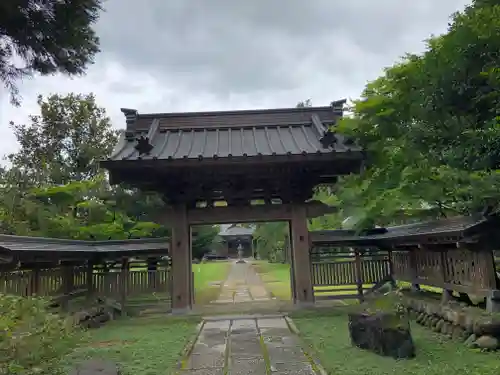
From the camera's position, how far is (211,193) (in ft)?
33.5

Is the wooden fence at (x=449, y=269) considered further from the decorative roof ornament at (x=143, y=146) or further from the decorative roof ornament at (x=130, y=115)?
the decorative roof ornament at (x=130, y=115)

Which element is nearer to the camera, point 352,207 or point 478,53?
point 478,53

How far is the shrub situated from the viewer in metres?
2.92

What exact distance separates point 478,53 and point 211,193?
22.6 feet

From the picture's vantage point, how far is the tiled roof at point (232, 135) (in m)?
8.95

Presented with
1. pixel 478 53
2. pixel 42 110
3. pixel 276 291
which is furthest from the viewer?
pixel 42 110

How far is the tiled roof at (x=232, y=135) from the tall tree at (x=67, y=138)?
12.3 meters

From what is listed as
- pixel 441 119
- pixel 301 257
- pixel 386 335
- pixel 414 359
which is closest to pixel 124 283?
pixel 301 257

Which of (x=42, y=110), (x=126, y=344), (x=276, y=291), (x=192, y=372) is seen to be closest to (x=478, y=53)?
(x=192, y=372)

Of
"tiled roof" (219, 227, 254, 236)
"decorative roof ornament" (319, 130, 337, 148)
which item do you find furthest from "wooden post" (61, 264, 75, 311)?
"tiled roof" (219, 227, 254, 236)

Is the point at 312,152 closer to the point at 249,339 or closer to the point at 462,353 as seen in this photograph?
the point at 249,339

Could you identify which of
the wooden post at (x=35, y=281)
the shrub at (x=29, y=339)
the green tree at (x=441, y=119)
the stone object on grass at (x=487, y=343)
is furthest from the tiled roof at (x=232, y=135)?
the shrub at (x=29, y=339)

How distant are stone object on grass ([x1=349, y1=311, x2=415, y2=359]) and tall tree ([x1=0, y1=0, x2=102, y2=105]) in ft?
16.7

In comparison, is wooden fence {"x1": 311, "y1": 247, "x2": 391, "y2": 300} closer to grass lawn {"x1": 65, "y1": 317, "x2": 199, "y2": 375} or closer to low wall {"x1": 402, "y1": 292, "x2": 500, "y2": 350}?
low wall {"x1": 402, "y1": 292, "x2": 500, "y2": 350}
